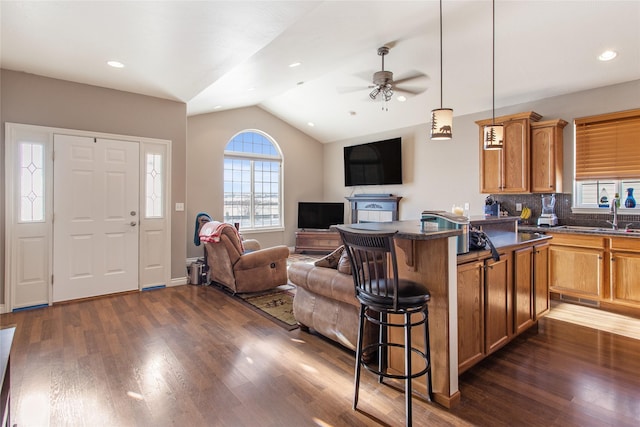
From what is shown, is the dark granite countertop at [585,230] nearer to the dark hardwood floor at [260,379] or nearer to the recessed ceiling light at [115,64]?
the dark hardwood floor at [260,379]

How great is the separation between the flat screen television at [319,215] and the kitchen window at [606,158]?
455 centimetres

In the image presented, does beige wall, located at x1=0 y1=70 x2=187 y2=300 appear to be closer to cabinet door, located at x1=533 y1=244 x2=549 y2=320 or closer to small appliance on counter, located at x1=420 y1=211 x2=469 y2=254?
small appliance on counter, located at x1=420 y1=211 x2=469 y2=254

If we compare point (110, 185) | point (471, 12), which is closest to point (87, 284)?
point (110, 185)

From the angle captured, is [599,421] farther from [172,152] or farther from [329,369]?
[172,152]

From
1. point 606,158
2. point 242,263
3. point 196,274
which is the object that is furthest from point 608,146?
point 196,274

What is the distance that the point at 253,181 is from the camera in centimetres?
755

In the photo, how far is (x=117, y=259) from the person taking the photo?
178 inches

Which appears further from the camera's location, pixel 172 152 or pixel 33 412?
pixel 172 152

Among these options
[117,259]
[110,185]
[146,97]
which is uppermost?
[146,97]

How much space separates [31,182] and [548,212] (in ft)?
21.9

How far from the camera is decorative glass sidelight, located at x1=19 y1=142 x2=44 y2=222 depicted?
12.8 ft

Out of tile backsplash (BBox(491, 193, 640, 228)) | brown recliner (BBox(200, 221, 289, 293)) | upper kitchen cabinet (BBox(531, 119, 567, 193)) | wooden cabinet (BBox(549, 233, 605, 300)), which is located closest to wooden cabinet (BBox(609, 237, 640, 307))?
wooden cabinet (BBox(549, 233, 605, 300))

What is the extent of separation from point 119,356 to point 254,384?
4.12 feet

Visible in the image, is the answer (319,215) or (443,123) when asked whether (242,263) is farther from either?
(319,215)
